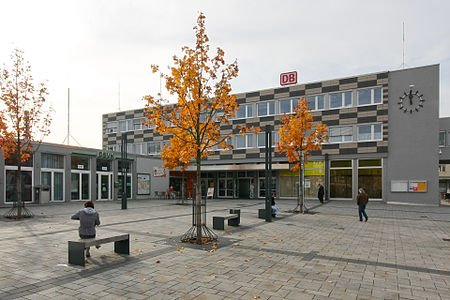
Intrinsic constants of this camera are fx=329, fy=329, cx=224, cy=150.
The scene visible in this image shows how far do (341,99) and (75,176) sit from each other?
2432 centimetres

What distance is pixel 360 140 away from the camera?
29812mm

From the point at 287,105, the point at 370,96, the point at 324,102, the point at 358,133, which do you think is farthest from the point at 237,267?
the point at 287,105

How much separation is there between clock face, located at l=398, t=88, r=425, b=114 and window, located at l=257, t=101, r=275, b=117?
1203cm

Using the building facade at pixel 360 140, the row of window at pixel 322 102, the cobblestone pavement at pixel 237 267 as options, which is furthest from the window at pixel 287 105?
the cobblestone pavement at pixel 237 267

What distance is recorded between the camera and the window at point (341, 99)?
30.7m

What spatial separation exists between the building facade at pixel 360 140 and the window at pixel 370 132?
0.27 feet

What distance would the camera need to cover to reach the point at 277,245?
9.33 m

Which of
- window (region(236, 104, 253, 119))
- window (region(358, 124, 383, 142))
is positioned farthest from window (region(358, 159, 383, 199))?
window (region(236, 104, 253, 119))

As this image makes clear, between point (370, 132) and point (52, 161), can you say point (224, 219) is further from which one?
point (370, 132)

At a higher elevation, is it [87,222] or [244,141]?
[244,141]

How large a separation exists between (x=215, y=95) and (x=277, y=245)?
478 cm

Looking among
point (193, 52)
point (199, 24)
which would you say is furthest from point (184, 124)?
point (199, 24)

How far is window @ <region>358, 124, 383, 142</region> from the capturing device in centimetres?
2917

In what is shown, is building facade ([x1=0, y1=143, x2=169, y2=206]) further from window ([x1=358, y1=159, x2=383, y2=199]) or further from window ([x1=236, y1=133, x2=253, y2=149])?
window ([x1=358, y1=159, x2=383, y2=199])
